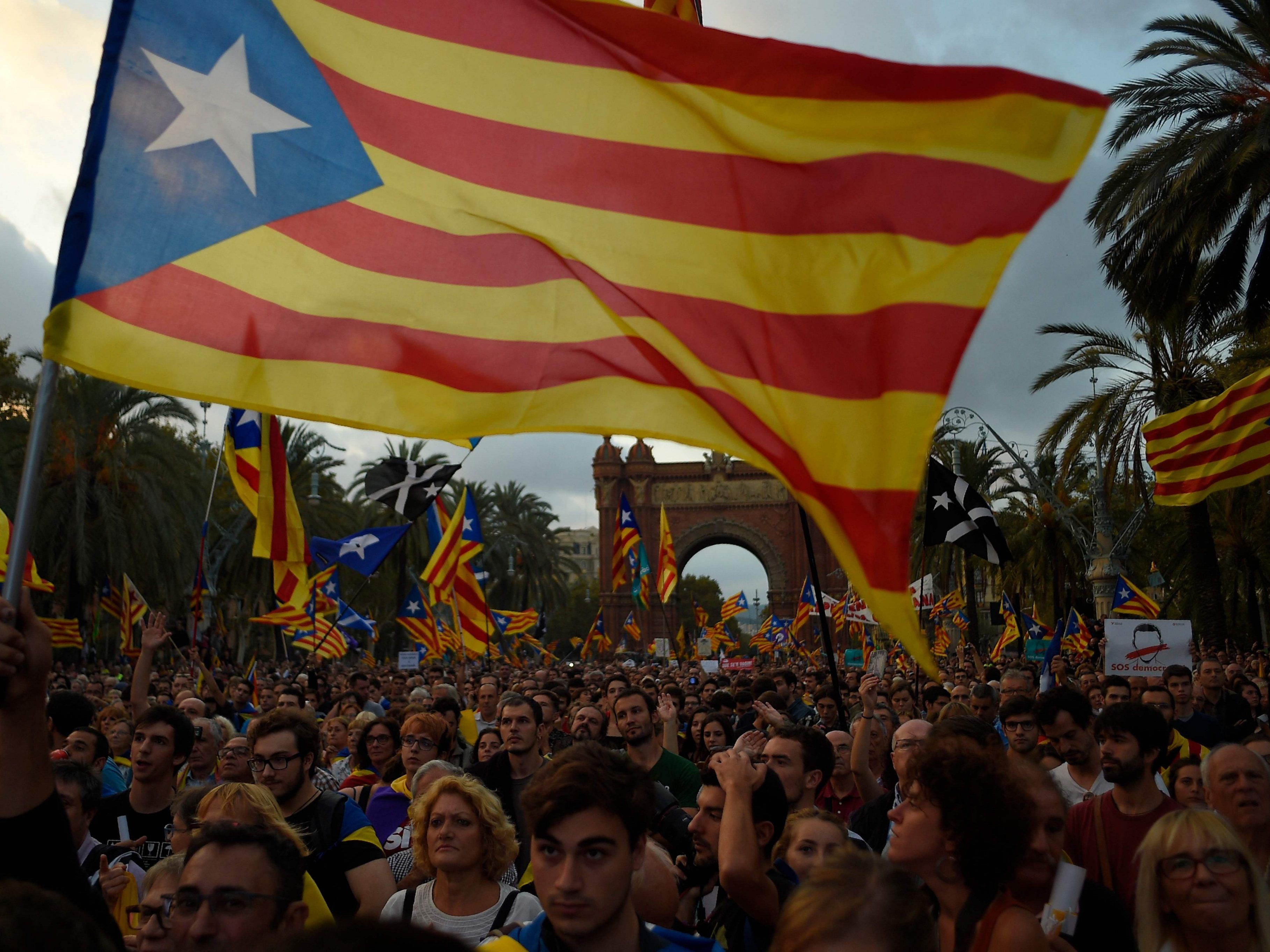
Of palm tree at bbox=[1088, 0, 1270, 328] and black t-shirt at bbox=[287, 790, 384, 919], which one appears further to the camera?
palm tree at bbox=[1088, 0, 1270, 328]

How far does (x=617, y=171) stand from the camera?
3.99 m

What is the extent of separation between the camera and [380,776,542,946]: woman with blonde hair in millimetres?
4137

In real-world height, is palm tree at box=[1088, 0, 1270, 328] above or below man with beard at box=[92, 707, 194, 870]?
above

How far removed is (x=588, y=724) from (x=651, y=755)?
3.01 feet

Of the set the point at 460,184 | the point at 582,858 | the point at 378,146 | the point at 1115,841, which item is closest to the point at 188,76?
the point at 378,146

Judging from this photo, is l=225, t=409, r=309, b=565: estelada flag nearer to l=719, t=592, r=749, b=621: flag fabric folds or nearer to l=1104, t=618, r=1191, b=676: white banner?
l=1104, t=618, r=1191, b=676: white banner

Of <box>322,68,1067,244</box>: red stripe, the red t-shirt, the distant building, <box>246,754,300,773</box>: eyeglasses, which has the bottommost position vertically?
the red t-shirt

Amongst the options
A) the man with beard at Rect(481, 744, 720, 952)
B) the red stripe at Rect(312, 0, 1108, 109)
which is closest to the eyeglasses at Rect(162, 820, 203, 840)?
the man with beard at Rect(481, 744, 720, 952)

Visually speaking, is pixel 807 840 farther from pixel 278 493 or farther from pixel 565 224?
pixel 278 493

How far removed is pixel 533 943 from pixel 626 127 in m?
2.63

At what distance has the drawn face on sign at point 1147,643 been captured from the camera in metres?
12.8

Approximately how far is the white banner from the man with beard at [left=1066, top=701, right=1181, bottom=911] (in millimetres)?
7866

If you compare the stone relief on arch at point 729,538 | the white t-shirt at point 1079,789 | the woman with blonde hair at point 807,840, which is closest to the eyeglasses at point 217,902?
the woman with blonde hair at point 807,840

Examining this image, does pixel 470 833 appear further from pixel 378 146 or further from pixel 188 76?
pixel 188 76
